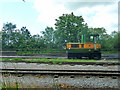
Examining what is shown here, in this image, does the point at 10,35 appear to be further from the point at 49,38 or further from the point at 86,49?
the point at 86,49

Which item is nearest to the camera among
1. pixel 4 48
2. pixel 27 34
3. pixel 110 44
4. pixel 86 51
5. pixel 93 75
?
pixel 93 75

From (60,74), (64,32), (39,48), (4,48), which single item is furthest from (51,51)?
(60,74)

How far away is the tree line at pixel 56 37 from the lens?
605 inches

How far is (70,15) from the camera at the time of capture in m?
19.4

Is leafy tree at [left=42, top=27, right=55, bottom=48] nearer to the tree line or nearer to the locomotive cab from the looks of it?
the tree line

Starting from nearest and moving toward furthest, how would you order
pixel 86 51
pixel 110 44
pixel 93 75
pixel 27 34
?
pixel 93 75 < pixel 86 51 < pixel 27 34 < pixel 110 44

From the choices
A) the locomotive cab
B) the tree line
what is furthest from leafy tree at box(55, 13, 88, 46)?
the locomotive cab

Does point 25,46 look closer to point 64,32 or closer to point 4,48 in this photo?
point 4,48

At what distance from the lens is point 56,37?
17.7m

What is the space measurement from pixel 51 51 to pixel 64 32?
334 centimetres

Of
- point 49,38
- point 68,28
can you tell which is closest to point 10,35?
point 49,38

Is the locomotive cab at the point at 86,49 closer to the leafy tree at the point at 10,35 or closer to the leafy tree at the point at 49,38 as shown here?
the leafy tree at the point at 49,38

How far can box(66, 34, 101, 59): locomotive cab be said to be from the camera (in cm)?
1148

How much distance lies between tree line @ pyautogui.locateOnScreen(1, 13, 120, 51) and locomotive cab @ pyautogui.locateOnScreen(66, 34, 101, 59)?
387cm
